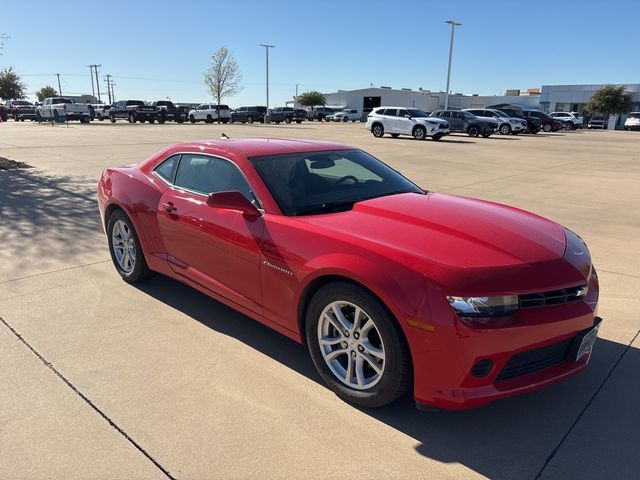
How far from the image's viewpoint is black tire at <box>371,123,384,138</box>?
2792 centimetres

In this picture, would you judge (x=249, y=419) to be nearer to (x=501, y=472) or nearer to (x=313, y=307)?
(x=313, y=307)

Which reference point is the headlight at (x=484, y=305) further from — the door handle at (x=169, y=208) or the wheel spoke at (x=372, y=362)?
the door handle at (x=169, y=208)

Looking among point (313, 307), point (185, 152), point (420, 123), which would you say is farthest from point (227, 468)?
point (420, 123)

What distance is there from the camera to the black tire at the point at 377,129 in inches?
1099

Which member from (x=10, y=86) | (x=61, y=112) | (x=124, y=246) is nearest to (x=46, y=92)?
(x=10, y=86)

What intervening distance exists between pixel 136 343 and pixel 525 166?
545 inches

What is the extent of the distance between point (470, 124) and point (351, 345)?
3040 cm

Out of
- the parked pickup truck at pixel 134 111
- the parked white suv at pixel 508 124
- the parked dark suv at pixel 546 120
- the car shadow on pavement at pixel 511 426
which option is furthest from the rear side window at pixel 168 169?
the parked pickup truck at pixel 134 111

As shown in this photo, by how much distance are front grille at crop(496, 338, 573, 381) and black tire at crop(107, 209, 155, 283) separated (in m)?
3.30

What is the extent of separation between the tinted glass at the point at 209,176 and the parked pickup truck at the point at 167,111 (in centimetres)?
4331

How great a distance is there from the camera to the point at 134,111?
43625 mm

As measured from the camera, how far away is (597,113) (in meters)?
66.8

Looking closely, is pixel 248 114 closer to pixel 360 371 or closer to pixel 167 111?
pixel 167 111

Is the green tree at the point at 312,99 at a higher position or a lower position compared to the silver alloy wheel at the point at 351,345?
higher
